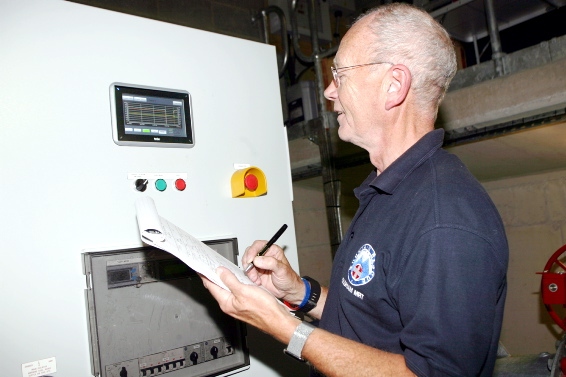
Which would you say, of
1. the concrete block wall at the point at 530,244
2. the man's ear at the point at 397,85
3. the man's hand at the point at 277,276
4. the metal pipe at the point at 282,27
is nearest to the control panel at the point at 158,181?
the man's hand at the point at 277,276

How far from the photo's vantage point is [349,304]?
0.98 meters

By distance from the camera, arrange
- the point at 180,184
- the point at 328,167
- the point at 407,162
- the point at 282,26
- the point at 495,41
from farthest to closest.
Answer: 1. the point at 282,26
2. the point at 328,167
3. the point at 495,41
4. the point at 180,184
5. the point at 407,162

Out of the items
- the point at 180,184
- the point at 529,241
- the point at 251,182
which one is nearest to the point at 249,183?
the point at 251,182

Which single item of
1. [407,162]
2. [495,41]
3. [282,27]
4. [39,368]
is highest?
[282,27]

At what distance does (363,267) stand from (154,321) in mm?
540

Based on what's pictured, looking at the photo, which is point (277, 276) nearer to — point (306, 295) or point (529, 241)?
point (306, 295)

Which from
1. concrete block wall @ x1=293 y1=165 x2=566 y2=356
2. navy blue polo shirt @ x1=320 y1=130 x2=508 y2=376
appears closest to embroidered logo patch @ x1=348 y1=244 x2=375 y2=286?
navy blue polo shirt @ x1=320 y1=130 x2=508 y2=376

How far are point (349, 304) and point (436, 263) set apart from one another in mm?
253

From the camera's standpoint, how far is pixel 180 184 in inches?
48.1

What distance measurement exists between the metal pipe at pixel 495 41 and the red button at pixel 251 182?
1399mm

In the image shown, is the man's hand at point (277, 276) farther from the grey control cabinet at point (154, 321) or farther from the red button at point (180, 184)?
the red button at point (180, 184)

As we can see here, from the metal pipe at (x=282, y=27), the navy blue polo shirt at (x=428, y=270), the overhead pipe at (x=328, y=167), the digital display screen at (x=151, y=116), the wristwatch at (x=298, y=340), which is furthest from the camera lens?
the metal pipe at (x=282, y=27)

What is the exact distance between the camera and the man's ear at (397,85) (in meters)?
1.02

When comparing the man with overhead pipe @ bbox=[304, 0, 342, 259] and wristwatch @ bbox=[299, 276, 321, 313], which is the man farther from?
overhead pipe @ bbox=[304, 0, 342, 259]
